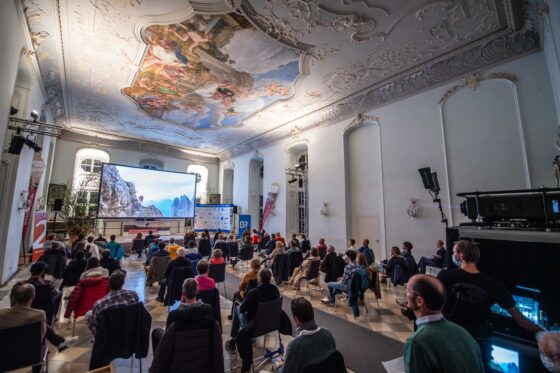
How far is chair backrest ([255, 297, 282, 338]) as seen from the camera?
8.54 ft

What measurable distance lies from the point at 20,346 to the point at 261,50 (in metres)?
6.61

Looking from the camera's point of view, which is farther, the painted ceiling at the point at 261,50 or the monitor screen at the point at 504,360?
the painted ceiling at the point at 261,50

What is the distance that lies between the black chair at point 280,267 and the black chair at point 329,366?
13.4ft

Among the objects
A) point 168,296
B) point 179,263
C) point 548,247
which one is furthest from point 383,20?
point 168,296

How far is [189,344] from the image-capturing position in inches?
69.5

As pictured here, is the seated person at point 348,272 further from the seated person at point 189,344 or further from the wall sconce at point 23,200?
the wall sconce at point 23,200

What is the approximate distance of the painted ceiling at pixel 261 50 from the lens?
487 centimetres

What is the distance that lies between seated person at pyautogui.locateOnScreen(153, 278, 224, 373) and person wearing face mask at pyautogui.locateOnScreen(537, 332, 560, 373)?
206 cm

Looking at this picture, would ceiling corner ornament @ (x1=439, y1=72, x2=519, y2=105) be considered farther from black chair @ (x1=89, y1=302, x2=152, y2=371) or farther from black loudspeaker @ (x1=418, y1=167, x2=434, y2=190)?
black chair @ (x1=89, y1=302, x2=152, y2=371)

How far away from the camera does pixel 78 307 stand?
3148 mm

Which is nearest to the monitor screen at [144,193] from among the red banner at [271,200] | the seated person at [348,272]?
the red banner at [271,200]

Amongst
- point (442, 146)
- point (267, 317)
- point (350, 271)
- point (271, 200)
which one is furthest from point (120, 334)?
point (271, 200)

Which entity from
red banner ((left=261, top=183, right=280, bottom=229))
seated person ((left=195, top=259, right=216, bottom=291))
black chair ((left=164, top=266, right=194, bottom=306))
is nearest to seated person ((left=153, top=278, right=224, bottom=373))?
seated person ((left=195, top=259, right=216, bottom=291))

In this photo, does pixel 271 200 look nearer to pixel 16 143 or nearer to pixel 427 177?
pixel 427 177
